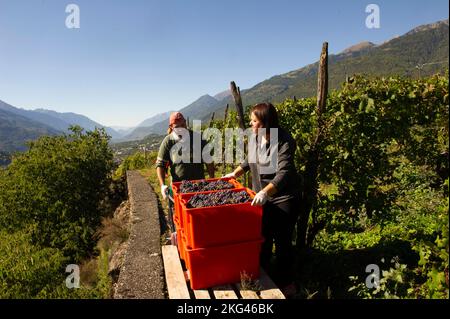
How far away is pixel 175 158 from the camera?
5293 mm

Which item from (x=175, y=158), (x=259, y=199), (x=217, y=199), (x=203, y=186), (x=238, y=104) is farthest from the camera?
(x=238, y=104)

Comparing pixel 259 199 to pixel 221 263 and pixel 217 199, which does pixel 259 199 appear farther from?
pixel 221 263

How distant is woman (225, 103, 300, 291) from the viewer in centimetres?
381

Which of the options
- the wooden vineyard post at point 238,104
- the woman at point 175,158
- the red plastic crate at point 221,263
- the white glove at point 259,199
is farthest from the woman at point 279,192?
the wooden vineyard post at point 238,104

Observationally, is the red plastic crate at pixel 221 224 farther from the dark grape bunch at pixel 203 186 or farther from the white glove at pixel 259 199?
the dark grape bunch at pixel 203 186

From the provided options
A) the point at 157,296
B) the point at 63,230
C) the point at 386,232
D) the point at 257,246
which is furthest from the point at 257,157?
the point at 63,230

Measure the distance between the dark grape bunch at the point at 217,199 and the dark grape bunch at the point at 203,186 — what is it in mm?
483

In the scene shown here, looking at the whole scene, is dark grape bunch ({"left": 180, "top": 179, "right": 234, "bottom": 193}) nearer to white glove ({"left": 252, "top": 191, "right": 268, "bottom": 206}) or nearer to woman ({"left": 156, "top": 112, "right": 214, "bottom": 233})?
woman ({"left": 156, "top": 112, "right": 214, "bottom": 233})

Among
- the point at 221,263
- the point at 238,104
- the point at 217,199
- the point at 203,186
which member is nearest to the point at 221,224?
the point at 217,199

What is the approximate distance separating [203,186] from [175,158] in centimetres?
99

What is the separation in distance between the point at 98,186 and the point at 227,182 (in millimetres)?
10226

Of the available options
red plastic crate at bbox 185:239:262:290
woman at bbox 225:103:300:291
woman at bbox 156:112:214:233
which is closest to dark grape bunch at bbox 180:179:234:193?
woman at bbox 225:103:300:291
